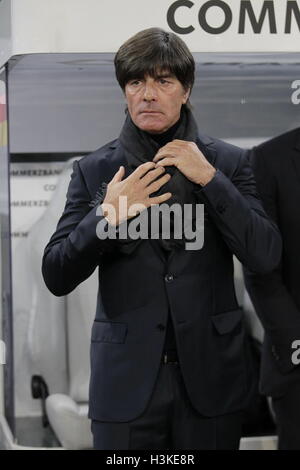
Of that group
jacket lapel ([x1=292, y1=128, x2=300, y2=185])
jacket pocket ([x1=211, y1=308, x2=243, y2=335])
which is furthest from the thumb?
jacket lapel ([x1=292, y1=128, x2=300, y2=185])

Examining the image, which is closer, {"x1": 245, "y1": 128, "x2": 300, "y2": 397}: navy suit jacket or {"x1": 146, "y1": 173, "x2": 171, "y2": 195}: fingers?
{"x1": 146, "y1": 173, "x2": 171, "y2": 195}: fingers

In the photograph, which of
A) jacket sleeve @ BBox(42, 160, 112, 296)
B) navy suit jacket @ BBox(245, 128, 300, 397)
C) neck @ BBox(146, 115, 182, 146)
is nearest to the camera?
jacket sleeve @ BBox(42, 160, 112, 296)

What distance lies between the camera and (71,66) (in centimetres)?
205

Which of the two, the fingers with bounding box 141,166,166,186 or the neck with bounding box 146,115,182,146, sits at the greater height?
the neck with bounding box 146,115,182,146

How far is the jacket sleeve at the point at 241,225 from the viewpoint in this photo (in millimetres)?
1775

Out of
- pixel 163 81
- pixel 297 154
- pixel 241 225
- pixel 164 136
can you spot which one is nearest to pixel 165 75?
pixel 163 81

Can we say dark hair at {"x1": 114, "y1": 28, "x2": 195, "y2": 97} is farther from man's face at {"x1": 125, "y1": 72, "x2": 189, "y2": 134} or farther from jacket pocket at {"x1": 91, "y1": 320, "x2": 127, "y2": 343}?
jacket pocket at {"x1": 91, "y1": 320, "x2": 127, "y2": 343}

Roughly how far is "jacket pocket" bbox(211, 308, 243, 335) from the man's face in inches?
15.9

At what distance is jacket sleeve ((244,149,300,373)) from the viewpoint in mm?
2051

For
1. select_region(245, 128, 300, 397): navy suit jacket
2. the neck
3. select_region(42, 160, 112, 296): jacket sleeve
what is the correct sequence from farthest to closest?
select_region(245, 128, 300, 397): navy suit jacket → the neck → select_region(42, 160, 112, 296): jacket sleeve

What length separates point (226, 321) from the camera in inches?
73.3

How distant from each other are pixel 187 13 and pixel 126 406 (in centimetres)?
85

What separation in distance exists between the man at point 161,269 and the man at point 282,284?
0.17 metres

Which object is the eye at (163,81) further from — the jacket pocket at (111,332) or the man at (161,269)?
the jacket pocket at (111,332)
